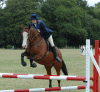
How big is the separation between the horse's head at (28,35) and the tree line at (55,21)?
3507 cm

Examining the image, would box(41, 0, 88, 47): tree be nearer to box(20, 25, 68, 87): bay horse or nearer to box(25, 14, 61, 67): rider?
box(25, 14, 61, 67): rider

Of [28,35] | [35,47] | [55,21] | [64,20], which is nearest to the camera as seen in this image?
[28,35]

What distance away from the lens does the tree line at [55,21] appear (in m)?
41.0

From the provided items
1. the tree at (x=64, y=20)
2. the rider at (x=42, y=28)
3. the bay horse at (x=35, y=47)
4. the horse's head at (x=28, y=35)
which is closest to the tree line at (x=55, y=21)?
the tree at (x=64, y=20)

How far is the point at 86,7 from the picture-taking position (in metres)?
52.0

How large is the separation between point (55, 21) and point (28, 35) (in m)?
43.4

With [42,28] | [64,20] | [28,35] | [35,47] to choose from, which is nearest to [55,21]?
[64,20]

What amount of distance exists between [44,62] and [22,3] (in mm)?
38704

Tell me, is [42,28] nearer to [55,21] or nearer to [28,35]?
[28,35]

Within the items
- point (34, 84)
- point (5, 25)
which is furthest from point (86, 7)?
point (34, 84)

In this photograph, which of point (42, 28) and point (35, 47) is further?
point (42, 28)

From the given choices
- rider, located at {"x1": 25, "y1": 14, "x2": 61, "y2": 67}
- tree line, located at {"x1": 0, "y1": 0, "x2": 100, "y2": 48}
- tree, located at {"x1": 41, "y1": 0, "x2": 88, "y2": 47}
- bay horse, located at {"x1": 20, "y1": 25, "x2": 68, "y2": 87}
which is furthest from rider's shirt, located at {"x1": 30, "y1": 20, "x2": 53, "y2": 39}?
tree, located at {"x1": 41, "y1": 0, "x2": 88, "y2": 47}

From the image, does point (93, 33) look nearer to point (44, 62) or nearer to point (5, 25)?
point (5, 25)

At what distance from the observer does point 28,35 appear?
14.0 ft
